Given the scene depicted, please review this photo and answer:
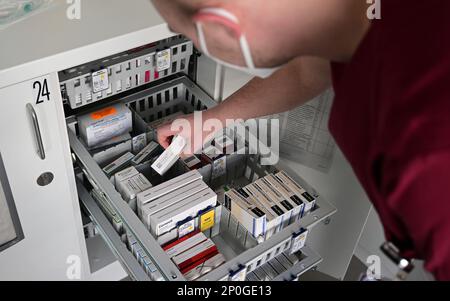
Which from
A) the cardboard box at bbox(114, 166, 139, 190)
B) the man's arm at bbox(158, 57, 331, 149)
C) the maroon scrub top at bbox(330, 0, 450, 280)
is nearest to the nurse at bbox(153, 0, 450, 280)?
the maroon scrub top at bbox(330, 0, 450, 280)

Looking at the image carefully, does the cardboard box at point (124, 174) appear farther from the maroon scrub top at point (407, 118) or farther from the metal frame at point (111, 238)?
the maroon scrub top at point (407, 118)

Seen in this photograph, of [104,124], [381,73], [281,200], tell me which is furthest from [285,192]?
[381,73]

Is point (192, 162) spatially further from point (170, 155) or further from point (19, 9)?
point (19, 9)

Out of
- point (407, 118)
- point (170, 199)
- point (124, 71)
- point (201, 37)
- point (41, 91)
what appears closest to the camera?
point (407, 118)

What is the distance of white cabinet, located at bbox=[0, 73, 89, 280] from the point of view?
828 mm

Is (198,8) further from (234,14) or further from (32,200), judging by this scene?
(32,200)

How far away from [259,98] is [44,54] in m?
0.37

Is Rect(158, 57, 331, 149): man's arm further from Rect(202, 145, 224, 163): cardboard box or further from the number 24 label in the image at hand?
the number 24 label

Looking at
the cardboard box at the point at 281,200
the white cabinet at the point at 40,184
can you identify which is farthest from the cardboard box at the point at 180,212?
the white cabinet at the point at 40,184

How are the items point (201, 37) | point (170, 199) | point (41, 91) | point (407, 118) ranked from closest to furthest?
point (407, 118) < point (201, 37) < point (41, 91) < point (170, 199)

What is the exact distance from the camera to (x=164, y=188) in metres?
0.95

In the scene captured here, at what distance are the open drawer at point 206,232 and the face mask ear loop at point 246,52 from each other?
41 centimetres

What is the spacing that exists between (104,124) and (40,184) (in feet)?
0.62

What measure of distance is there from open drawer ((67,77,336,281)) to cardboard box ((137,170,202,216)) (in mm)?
39
